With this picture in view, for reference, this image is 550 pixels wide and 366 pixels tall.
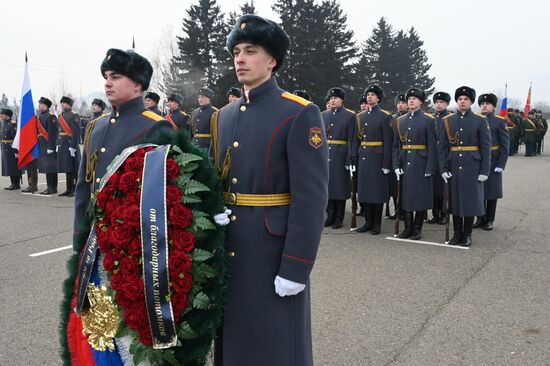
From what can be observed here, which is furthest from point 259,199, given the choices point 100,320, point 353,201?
point 353,201

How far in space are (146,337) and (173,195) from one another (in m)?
0.61

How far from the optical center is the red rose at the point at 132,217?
6.89ft

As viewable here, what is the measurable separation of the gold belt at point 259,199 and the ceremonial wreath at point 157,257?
5.6 inches

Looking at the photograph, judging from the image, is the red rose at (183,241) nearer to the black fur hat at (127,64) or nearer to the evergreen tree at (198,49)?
the black fur hat at (127,64)

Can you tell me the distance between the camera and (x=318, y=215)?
228cm

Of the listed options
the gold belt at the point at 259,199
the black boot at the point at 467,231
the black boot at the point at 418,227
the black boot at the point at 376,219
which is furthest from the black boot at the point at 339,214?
the gold belt at the point at 259,199

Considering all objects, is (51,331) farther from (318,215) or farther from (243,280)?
(318,215)

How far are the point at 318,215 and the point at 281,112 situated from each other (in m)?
0.50

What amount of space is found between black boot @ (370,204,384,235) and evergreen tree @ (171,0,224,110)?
3247 centimetres

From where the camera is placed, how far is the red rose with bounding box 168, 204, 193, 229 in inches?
82.2

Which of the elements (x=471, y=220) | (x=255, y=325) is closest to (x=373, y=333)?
(x=255, y=325)

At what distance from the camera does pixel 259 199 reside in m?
2.33

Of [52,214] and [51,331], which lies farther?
[52,214]

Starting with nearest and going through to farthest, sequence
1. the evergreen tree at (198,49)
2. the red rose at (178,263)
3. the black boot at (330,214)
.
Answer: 1. the red rose at (178,263)
2. the black boot at (330,214)
3. the evergreen tree at (198,49)
